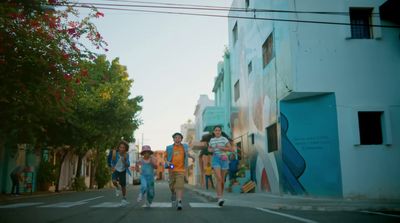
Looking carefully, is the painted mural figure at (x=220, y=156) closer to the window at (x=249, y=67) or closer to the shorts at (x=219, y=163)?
the shorts at (x=219, y=163)

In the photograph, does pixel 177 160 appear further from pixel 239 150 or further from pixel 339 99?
pixel 239 150

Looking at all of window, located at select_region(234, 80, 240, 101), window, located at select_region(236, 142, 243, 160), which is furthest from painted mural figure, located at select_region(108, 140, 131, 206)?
window, located at select_region(234, 80, 240, 101)

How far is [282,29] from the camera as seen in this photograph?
1530 cm

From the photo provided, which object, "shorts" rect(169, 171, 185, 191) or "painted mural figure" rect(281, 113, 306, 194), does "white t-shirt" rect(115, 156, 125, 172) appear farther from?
"painted mural figure" rect(281, 113, 306, 194)

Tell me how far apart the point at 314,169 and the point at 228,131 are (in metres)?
14.3

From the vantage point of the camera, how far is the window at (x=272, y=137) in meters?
16.9

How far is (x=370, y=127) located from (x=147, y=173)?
26.6ft

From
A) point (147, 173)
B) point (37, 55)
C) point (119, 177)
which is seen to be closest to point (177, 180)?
point (147, 173)

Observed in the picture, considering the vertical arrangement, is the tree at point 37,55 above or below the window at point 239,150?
above

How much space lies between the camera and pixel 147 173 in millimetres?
10859

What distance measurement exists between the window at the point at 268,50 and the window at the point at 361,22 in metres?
3.49

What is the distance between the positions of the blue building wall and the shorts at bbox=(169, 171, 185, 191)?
6271mm

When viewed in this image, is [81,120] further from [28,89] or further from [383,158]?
[383,158]

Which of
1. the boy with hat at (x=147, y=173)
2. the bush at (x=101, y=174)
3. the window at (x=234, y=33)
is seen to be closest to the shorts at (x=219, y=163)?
the boy with hat at (x=147, y=173)
